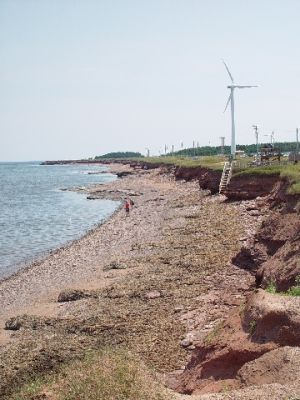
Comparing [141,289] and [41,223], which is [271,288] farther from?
[41,223]

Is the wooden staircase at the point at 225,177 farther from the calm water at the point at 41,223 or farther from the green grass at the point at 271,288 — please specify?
the green grass at the point at 271,288

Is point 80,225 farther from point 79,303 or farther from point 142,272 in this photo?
point 79,303

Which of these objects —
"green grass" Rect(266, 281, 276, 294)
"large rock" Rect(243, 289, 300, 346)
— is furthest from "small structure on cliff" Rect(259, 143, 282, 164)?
"large rock" Rect(243, 289, 300, 346)

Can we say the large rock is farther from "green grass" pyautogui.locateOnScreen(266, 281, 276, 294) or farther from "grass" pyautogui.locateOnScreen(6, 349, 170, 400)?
"green grass" pyautogui.locateOnScreen(266, 281, 276, 294)

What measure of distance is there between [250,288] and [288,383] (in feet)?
33.4

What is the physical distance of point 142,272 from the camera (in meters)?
22.7

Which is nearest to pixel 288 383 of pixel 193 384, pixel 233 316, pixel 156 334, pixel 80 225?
pixel 193 384

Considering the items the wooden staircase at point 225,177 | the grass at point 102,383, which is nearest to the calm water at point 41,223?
the wooden staircase at point 225,177

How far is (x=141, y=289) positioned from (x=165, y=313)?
116 inches

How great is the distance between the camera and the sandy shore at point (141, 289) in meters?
14.5

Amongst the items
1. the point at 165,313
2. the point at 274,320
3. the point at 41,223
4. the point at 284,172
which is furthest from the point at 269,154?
the point at 274,320

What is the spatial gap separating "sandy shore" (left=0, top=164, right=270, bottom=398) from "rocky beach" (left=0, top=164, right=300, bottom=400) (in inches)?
1.7

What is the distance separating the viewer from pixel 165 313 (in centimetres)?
1667

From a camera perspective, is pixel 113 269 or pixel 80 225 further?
pixel 80 225
